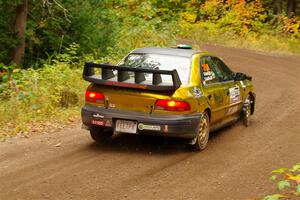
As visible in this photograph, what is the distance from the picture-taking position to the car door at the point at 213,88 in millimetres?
8995

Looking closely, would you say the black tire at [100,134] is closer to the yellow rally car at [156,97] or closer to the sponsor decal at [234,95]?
the yellow rally car at [156,97]

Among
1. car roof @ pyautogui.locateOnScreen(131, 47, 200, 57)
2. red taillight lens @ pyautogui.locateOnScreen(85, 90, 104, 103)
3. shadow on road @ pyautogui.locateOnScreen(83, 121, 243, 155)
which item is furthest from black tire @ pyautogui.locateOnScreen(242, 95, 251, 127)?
red taillight lens @ pyautogui.locateOnScreen(85, 90, 104, 103)

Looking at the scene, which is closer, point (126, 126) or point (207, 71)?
point (126, 126)

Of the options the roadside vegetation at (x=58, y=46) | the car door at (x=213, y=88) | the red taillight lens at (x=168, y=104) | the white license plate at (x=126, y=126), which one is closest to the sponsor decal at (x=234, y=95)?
the car door at (x=213, y=88)

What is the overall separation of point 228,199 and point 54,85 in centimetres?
754

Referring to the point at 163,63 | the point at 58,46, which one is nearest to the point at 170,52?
the point at 163,63

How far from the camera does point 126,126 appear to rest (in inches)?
322

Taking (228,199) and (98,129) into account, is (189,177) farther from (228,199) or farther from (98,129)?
(98,129)

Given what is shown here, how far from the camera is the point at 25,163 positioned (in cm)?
760

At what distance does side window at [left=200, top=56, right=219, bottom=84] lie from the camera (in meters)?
9.07

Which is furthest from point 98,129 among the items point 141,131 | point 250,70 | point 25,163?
point 250,70

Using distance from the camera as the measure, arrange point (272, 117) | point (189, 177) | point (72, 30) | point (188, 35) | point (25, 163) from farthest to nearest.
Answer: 1. point (188, 35)
2. point (72, 30)
3. point (272, 117)
4. point (25, 163)
5. point (189, 177)

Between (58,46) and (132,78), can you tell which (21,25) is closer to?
(58,46)

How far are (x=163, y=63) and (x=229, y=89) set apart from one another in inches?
65.4
